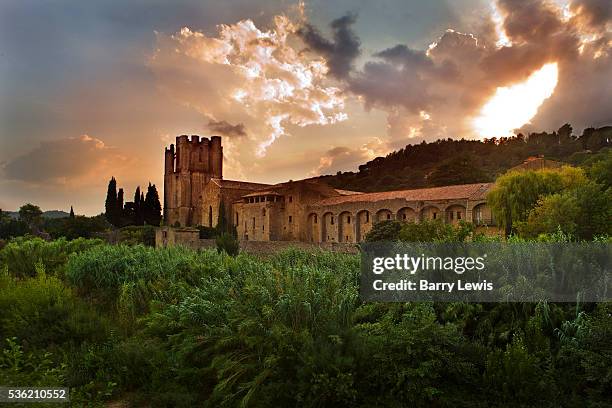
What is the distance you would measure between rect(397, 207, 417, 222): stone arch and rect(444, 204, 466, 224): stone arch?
220cm

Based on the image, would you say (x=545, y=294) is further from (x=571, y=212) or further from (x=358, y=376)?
(x=571, y=212)

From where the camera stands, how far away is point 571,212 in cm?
1891

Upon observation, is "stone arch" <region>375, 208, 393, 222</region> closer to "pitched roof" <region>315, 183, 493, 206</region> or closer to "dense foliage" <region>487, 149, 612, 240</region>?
"pitched roof" <region>315, 183, 493, 206</region>

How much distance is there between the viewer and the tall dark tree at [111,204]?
2101 inches

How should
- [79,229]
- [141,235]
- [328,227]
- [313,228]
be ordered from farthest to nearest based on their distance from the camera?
[313,228] → [79,229] → [141,235] → [328,227]

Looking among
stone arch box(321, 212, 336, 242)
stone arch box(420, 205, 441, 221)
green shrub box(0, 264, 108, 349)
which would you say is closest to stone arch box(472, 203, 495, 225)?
stone arch box(420, 205, 441, 221)

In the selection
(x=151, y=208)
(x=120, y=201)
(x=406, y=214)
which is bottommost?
(x=406, y=214)

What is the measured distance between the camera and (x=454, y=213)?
32250 mm

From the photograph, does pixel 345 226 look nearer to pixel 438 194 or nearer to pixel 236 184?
pixel 438 194

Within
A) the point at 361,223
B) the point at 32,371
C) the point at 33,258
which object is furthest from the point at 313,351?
the point at 361,223

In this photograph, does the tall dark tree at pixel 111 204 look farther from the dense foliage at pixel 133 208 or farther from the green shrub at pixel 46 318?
the green shrub at pixel 46 318

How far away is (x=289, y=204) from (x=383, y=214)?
984cm

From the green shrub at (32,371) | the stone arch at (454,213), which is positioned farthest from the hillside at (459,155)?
the green shrub at (32,371)

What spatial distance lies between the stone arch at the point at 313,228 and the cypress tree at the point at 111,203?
2359 cm
